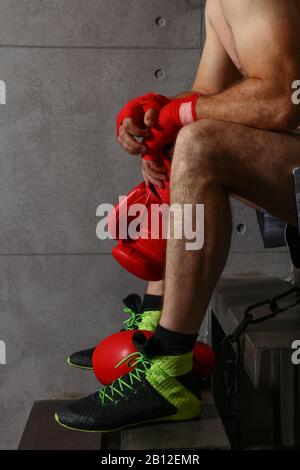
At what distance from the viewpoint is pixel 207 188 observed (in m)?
1.24

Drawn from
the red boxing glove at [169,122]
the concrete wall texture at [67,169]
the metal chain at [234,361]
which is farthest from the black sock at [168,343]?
the concrete wall texture at [67,169]

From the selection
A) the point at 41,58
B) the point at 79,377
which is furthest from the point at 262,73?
the point at 79,377

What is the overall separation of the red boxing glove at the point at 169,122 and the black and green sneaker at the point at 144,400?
516mm

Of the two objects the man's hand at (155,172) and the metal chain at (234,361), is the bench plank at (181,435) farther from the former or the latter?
the man's hand at (155,172)

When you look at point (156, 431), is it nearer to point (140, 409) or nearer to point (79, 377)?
point (140, 409)

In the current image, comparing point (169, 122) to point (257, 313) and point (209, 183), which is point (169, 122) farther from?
point (257, 313)

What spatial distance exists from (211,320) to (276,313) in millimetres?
678

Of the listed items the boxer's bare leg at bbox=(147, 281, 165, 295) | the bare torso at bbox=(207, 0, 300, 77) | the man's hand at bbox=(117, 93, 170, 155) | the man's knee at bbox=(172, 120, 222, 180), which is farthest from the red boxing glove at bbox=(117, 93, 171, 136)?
the boxer's bare leg at bbox=(147, 281, 165, 295)

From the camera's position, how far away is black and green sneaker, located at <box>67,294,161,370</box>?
1.68m

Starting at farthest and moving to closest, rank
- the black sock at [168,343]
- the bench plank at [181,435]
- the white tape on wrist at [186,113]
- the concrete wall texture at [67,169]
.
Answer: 1. the concrete wall texture at [67,169]
2. the white tape on wrist at [186,113]
3. the black sock at [168,343]
4. the bench plank at [181,435]

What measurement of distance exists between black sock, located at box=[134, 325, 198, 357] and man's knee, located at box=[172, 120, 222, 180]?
0.34m

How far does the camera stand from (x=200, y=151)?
4.04 feet

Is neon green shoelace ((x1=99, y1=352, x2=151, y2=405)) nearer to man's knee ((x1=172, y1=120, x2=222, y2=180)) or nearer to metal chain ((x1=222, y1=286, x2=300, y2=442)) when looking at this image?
metal chain ((x1=222, y1=286, x2=300, y2=442))

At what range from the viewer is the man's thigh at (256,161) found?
1.25 meters
